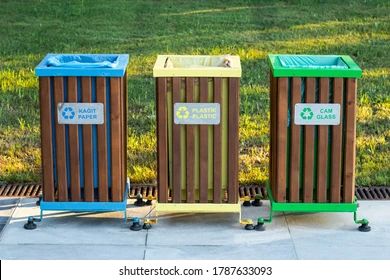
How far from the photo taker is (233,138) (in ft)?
21.8

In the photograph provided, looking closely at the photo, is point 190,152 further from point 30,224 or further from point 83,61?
point 30,224

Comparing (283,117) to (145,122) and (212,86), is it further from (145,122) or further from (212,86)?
(145,122)

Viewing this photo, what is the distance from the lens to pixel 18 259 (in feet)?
20.4

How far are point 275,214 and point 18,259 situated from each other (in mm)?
1862

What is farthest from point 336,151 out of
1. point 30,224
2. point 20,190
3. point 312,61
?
point 20,190

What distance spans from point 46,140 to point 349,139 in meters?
2.05

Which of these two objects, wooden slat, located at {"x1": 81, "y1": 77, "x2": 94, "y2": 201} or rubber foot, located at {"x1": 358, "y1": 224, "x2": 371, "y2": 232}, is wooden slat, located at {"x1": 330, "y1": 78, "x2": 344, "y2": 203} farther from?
wooden slat, located at {"x1": 81, "y1": 77, "x2": 94, "y2": 201}

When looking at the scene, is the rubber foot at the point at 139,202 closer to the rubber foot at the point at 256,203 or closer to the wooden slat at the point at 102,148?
the wooden slat at the point at 102,148

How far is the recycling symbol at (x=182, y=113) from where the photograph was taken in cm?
655

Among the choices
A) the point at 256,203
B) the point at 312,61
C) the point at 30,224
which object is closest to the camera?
the point at 30,224

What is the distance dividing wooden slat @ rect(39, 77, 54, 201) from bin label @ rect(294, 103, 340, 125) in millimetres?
1657

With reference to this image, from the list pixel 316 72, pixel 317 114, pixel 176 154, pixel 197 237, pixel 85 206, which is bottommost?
pixel 197 237

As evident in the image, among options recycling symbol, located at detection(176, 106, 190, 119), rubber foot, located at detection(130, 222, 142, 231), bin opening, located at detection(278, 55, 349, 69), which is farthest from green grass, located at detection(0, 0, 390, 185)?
recycling symbol, located at detection(176, 106, 190, 119)

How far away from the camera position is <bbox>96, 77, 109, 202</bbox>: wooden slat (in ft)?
21.4
